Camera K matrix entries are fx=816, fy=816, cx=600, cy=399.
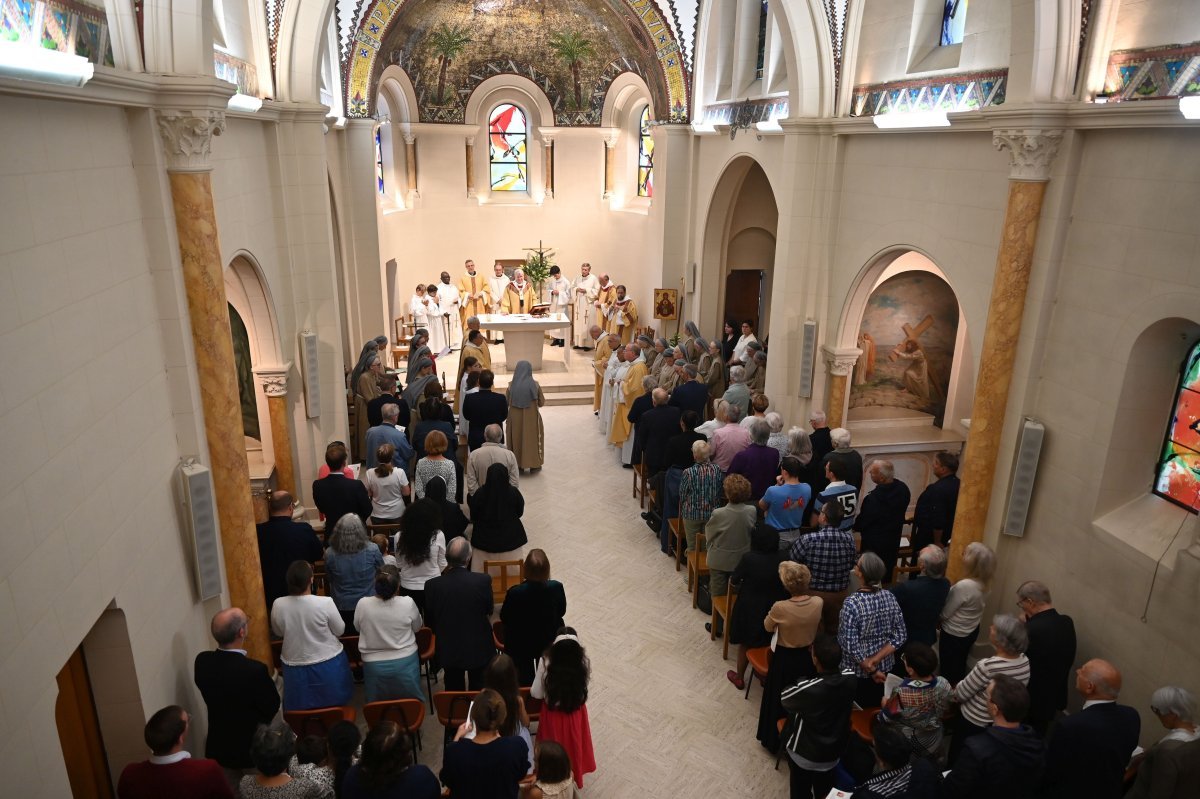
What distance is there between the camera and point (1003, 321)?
257 inches

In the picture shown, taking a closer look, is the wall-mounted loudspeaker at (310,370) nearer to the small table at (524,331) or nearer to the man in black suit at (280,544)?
the man in black suit at (280,544)

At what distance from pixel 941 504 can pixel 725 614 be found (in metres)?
2.20

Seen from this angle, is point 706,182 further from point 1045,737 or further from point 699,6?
point 1045,737

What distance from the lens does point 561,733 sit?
5.00 metres

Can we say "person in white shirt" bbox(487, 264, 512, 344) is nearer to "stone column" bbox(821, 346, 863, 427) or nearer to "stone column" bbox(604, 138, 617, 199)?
"stone column" bbox(604, 138, 617, 199)

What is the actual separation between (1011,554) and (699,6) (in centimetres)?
1013

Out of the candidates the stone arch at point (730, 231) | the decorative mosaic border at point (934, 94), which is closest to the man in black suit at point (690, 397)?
the decorative mosaic border at point (934, 94)

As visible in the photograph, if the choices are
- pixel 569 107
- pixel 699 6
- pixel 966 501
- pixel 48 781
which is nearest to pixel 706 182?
pixel 699 6

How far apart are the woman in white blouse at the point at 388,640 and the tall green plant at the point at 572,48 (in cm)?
1435

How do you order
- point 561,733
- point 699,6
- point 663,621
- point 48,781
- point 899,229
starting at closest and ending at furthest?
1. point 48,781
2. point 561,733
3. point 663,621
4. point 899,229
5. point 699,6

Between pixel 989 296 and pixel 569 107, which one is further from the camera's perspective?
pixel 569 107

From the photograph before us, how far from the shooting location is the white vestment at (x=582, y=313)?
694 inches

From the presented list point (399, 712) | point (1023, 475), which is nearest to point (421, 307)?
point (399, 712)

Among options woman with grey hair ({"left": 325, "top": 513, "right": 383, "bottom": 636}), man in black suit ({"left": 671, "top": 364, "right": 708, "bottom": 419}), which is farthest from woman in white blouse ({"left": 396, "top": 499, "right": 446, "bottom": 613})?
Result: man in black suit ({"left": 671, "top": 364, "right": 708, "bottom": 419})
